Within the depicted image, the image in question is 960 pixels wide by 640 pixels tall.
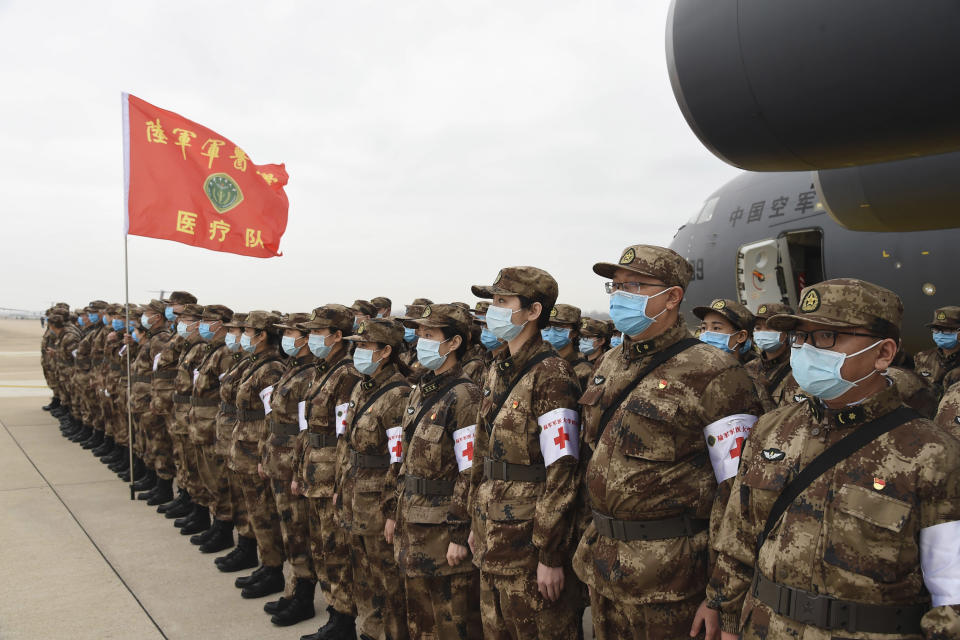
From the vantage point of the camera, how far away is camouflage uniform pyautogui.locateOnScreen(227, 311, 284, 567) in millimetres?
5805

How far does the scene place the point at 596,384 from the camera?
319 centimetres

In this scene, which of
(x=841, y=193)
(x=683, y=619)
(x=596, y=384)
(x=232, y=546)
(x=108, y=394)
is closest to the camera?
(x=841, y=193)

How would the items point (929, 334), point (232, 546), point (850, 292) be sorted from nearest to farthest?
1. point (850, 292)
2. point (232, 546)
3. point (929, 334)

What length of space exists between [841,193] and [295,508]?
4.39 m

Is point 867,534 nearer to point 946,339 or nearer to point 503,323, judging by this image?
point 503,323

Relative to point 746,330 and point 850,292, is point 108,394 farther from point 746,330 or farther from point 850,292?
point 850,292

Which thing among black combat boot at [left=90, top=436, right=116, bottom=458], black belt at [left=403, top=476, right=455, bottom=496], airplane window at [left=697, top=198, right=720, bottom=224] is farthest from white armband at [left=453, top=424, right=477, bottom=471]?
black combat boot at [left=90, top=436, right=116, bottom=458]

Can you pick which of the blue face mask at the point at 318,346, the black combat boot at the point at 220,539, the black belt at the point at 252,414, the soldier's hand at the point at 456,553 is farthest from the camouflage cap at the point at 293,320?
the soldier's hand at the point at 456,553

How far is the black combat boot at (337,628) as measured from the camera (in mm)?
4656

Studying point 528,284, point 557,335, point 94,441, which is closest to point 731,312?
point 557,335

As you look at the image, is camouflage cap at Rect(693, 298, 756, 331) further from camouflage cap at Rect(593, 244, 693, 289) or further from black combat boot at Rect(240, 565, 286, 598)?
black combat boot at Rect(240, 565, 286, 598)

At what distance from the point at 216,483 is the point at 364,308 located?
92.0 inches

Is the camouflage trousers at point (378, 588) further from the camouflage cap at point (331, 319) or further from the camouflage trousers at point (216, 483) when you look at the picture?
the camouflage trousers at point (216, 483)

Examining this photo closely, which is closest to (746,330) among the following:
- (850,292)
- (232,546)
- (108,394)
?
(850,292)
